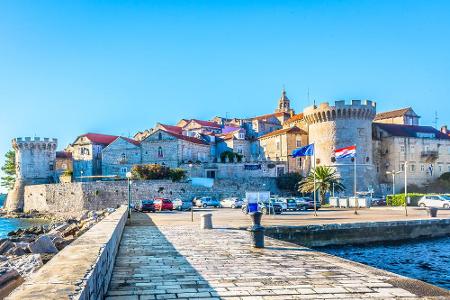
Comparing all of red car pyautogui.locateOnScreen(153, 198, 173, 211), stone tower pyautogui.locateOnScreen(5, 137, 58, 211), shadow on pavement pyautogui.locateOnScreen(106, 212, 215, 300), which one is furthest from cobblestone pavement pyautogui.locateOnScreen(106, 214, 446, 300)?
stone tower pyautogui.locateOnScreen(5, 137, 58, 211)

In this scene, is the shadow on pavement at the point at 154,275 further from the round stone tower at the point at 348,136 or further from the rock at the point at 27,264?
the round stone tower at the point at 348,136

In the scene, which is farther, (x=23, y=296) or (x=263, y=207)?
(x=263, y=207)

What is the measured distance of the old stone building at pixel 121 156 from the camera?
69188 mm

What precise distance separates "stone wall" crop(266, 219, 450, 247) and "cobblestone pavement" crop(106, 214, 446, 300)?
24.0ft

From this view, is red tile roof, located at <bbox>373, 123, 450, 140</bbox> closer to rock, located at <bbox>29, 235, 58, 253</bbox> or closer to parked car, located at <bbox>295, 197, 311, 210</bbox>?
parked car, located at <bbox>295, 197, 311, 210</bbox>

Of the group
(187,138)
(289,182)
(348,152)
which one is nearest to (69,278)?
(348,152)

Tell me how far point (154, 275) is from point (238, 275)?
162cm

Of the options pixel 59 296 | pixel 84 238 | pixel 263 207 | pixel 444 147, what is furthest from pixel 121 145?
pixel 59 296

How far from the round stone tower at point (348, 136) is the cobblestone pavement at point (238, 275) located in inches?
1814

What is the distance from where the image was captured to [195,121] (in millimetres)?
87312

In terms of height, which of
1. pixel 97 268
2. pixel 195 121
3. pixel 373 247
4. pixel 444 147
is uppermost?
pixel 195 121

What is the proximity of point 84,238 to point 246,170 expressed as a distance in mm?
58073

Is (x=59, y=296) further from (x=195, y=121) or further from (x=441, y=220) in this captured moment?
(x=195, y=121)

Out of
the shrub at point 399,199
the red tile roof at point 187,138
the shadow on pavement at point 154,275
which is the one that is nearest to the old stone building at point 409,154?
the shrub at point 399,199
